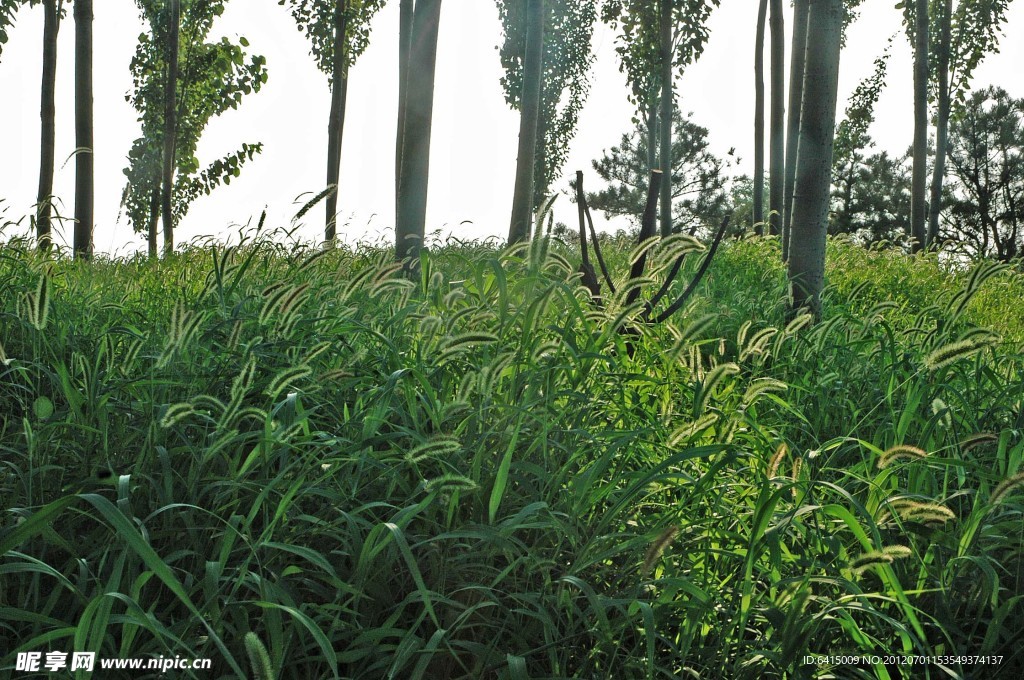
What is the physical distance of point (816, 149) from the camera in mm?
5234

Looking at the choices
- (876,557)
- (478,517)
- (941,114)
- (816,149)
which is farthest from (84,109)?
(941,114)

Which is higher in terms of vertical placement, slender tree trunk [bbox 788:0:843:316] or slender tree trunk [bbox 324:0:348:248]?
slender tree trunk [bbox 324:0:348:248]

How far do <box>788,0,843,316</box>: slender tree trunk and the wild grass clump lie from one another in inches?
89.0

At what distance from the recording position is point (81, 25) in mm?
9227

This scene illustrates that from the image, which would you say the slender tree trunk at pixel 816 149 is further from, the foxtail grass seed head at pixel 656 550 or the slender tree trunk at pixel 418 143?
the foxtail grass seed head at pixel 656 550

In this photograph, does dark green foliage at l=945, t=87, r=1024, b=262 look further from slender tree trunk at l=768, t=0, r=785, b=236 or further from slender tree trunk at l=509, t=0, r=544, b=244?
slender tree trunk at l=509, t=0, r=544, b=244

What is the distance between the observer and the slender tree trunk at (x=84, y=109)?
364 inches

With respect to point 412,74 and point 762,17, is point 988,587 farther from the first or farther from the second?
point 762,17

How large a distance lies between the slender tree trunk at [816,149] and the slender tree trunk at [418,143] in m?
2.61

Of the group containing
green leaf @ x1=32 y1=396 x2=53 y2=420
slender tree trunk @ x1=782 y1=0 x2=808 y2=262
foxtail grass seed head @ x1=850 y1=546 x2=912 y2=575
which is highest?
slender tree trunk @ x1=782 y1=0 x2=808 y2=262

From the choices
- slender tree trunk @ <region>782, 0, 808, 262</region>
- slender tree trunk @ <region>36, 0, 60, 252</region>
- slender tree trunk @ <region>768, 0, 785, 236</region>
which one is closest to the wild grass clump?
slender tree trunk @ <region>782, 0, 808, 262</region>

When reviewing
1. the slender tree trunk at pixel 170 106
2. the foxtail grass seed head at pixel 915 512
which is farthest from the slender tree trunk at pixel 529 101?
the foxtail grass seed head at pixel 915 512

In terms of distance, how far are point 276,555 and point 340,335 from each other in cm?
120

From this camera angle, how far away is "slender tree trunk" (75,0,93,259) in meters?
9.23
